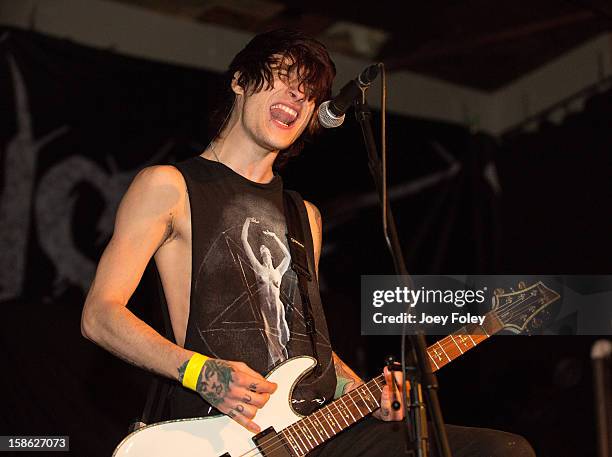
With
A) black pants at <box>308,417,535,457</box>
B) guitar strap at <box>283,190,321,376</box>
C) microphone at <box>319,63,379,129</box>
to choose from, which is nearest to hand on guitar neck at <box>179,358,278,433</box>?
black pants at <box>308,417,535,457</box>

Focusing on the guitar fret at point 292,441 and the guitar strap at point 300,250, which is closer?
the guitar fret at point 292,441

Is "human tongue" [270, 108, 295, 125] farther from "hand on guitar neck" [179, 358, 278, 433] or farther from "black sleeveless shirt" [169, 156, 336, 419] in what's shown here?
"hand on guitar neck" [179, 358, 278, 433]

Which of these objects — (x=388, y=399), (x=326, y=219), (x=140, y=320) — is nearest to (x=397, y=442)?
Answer: (x=388, y=399)

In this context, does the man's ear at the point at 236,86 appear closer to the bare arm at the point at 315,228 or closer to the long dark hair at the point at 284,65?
the long dark hair at the point at 284,65

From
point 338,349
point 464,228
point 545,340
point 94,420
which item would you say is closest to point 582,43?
point 464,228

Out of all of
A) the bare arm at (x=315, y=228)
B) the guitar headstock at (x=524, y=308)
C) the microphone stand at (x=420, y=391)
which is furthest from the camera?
the bare arm at (x=315, y=228)

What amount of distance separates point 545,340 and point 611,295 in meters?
1.05

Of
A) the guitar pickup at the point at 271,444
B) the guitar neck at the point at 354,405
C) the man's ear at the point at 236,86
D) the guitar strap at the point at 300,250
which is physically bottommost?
the guitar pickup at the point at 271,444

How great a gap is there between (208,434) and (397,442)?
2.51ft

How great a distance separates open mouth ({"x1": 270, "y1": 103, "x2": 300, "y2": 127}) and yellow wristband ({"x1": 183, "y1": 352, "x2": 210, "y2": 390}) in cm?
121

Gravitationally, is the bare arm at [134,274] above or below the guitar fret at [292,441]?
above

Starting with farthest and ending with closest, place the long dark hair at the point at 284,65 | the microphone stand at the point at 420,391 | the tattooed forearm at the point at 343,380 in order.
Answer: the long dark hair at the point at 284,65, the tattooed forearm at the point at 343,380, the microphone stand at the point at 420,391

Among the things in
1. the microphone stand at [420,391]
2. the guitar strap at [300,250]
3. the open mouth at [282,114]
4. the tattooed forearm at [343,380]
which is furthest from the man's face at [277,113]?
the microphone stand at [420,391]

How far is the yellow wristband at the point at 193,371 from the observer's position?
2.64 meters
